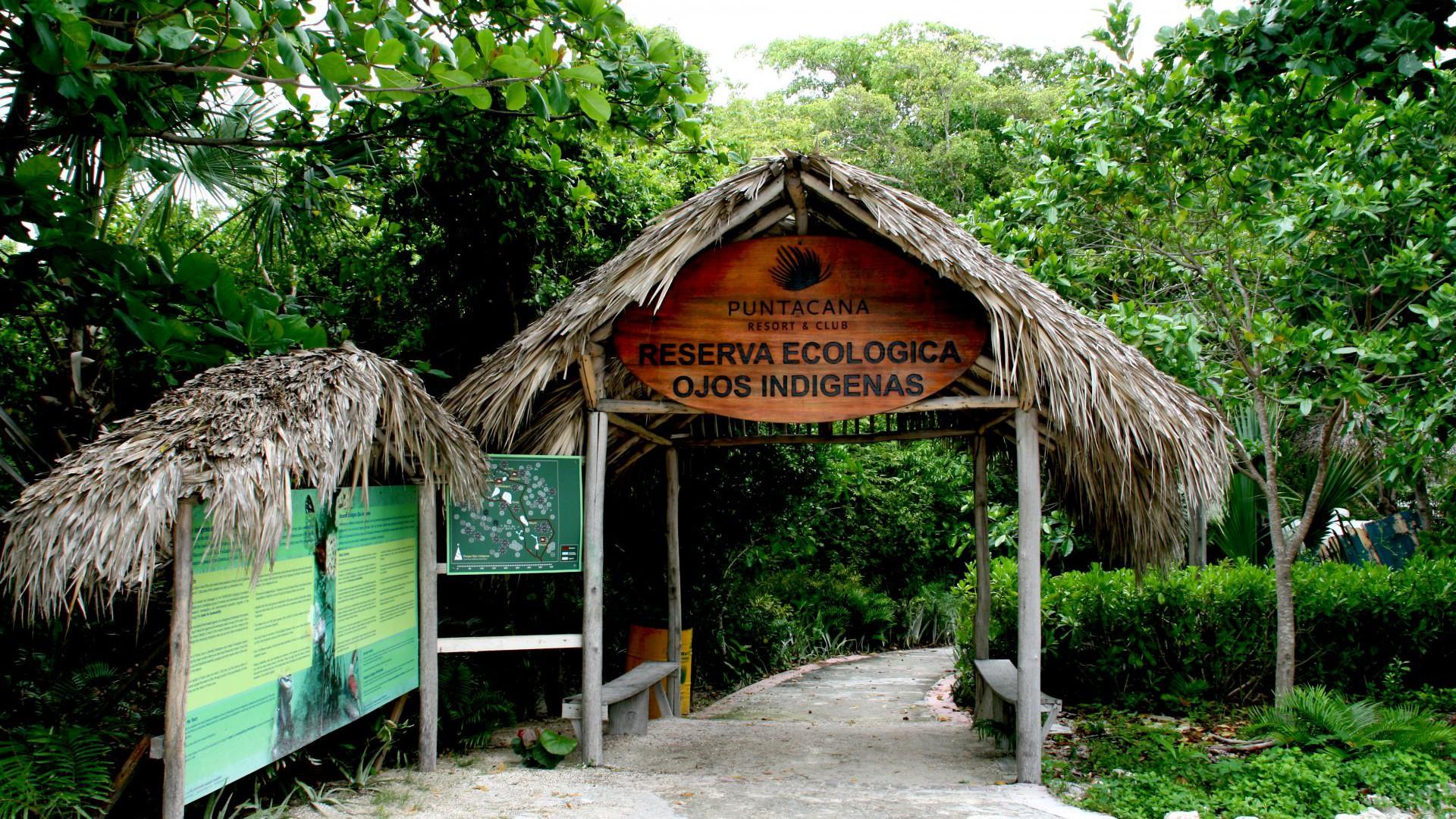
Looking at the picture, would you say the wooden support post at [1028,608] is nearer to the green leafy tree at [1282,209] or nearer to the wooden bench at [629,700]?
the green leafy tree at [1282,209]

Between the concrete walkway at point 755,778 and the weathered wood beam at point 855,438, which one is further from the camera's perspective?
the weathered wood beam at point 855,438

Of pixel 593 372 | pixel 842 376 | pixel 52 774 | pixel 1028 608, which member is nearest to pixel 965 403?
pixel 842 376

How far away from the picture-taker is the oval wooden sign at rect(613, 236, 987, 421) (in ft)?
18.2

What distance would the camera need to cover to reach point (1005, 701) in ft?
20.1

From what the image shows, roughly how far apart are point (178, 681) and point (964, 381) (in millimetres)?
4216

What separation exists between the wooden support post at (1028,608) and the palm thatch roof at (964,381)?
0.23 meters

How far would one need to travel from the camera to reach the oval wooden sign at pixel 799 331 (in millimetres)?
5551

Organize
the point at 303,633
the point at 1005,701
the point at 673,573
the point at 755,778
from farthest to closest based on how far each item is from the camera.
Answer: the point at 673,573 < the point at 1005,701 < the point at 755,778 < the point at 303,633

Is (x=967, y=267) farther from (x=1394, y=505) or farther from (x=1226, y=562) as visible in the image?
(x=1394, y=505)

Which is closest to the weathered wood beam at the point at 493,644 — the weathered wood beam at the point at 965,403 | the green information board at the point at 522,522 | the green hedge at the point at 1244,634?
the green information board at the point at 522,522

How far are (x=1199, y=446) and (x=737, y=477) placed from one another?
13.9 ft

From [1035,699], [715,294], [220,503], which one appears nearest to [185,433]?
[220,503]

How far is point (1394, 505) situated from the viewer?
10906 millimetres

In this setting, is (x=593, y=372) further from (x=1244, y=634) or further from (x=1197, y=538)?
(x=1197, y=538)
